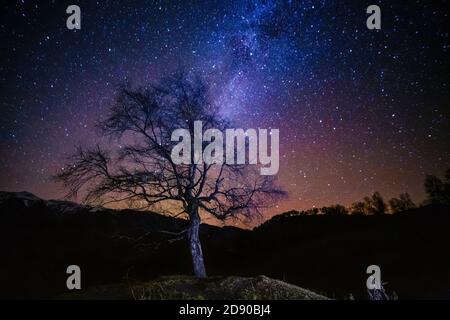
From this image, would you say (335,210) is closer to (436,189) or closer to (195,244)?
(436,189)

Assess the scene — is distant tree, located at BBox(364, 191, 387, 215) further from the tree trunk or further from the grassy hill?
the tree trunk

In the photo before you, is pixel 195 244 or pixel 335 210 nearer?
pixel 195 244

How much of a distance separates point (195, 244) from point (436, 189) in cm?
4922

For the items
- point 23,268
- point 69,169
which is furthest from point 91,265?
point 69,169

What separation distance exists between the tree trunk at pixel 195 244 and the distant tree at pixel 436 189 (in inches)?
1837

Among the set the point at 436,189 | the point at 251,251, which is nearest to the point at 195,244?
the point at 251,251

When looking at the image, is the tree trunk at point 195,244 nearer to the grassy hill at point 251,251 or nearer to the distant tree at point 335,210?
the grassy hill at point 251,251

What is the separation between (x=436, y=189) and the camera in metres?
52.0

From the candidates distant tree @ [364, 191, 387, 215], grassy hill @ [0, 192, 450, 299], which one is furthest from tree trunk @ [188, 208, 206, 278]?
distant tree @ [364, 191, 387, 215]

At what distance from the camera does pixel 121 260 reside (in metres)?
53.8

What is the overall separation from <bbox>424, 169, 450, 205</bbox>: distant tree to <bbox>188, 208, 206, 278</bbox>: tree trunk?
153ft

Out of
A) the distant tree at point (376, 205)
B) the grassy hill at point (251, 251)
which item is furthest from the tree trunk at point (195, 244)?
the distant tree at point (376, 205)

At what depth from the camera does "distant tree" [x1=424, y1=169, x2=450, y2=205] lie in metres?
50.8
